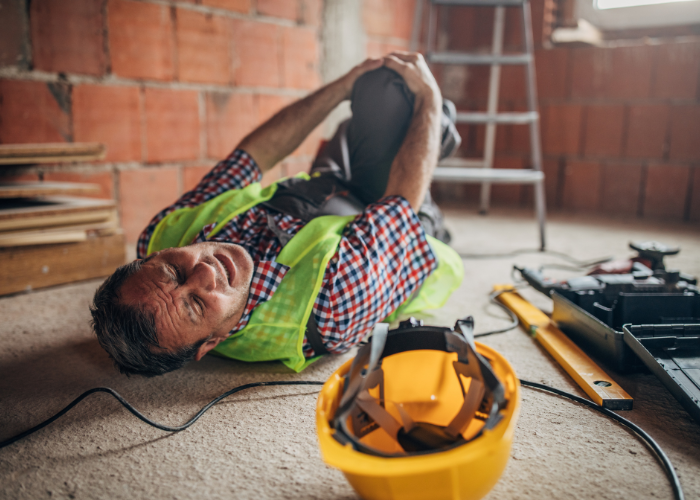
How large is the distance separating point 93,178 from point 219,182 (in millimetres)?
820

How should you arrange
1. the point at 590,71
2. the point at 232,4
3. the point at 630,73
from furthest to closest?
1. the point at 590,71
2. the point at 630,73
3. the point at 232,4

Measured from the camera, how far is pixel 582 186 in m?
3.08

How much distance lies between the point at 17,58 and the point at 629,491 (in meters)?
2.06

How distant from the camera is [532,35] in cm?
310

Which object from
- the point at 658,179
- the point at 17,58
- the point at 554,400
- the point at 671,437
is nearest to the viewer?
the point at 671,437

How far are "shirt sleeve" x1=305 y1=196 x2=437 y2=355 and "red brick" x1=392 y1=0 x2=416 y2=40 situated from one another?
2.26 metres

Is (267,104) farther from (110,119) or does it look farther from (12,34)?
(12,34)

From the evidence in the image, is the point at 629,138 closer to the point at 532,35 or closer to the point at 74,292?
the point at 532,35

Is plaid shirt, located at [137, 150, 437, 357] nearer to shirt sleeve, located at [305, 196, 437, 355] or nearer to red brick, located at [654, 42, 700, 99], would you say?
shirt sleeve, located at [305, 196, 437, 355]

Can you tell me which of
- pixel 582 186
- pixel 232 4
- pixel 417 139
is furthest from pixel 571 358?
pixel 582 186

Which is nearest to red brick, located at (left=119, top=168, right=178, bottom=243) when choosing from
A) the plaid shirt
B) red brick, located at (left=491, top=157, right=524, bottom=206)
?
the plaid shirt

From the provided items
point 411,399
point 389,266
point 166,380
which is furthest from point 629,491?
point 166,380

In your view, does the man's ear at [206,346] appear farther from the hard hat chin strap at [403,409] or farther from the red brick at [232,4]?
the red brick at [232,4]

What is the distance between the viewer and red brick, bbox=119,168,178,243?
2070 mm
